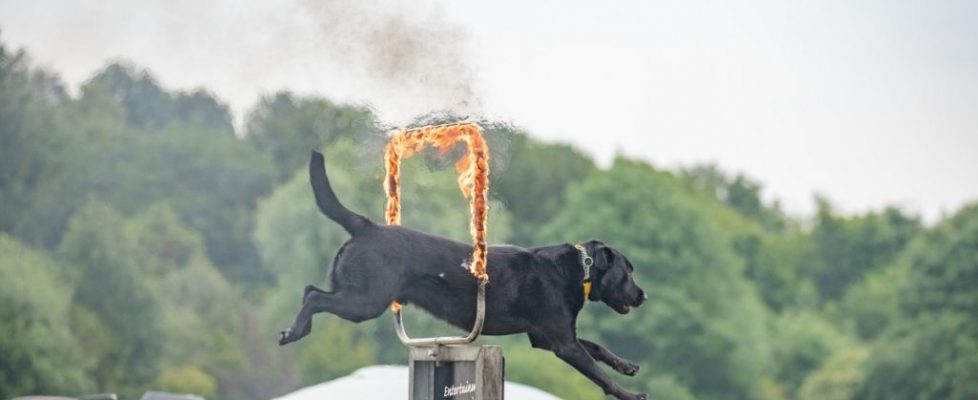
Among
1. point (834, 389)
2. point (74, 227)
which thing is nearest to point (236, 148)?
point (74, 227)

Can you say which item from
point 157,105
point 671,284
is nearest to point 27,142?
point 157,105

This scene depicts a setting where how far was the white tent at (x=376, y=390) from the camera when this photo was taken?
18750 millimetres

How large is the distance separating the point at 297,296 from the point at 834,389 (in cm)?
2440

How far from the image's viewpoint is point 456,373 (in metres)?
11.9

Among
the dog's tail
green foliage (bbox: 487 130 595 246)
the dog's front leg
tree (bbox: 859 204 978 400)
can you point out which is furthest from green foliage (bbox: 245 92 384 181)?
tree (bbox: 859 204 978 400)

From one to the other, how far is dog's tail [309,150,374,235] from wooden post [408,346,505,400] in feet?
3.50

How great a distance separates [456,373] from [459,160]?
1522 millimetres

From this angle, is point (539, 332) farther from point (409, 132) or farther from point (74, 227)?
point (74, 227)

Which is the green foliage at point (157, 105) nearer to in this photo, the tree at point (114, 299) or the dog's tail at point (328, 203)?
the tree at point (114, 299)

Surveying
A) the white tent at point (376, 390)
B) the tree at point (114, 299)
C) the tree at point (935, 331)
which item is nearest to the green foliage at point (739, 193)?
the tree at point (935, 331)

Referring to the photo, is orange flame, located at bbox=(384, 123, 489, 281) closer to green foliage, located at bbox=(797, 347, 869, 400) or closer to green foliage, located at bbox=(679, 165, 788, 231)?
green foliage, located at bbox=(797, 347, 869, 400)

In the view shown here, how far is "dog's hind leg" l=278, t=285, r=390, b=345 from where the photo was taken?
11.0 metres

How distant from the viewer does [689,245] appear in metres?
70.4

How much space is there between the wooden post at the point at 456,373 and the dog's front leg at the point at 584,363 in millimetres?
398
